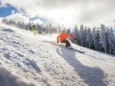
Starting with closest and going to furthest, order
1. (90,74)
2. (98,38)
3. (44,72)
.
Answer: (44,72) → (90,74) → (98,38)

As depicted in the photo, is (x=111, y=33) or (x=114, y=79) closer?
(x=114, y=79)

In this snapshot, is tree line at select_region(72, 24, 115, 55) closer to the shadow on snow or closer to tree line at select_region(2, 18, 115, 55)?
tree line at select_region(2, 18, 115, 55)

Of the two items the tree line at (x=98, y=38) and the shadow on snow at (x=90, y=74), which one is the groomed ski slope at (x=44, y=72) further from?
the tree line at (x=98, y=38)

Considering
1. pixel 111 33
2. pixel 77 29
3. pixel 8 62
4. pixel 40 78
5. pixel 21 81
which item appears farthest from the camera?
pixel 77 29

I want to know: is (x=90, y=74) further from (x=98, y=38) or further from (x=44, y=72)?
(x=98, y=38)

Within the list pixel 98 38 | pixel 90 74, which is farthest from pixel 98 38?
pixel 90 74

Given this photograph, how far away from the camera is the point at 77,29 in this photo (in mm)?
95625

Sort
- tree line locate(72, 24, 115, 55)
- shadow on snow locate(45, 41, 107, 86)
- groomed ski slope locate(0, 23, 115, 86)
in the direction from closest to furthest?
groomed ski slope locate(0, 23, 115, 86) → shadow on snow locate(45, 41, 107, 86) → tree line locate(72, 24, 115, 55)

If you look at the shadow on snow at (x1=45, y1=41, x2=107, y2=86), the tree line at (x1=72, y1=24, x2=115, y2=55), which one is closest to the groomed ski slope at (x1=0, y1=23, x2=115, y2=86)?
the shadow on snow at (x1=45, y1=41, x2=107, y2=86)

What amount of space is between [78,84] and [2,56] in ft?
12.8

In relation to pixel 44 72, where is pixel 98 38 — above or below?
below

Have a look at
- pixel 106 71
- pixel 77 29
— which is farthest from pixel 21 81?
pixel 77 29

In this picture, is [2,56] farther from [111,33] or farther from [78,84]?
[111,33]

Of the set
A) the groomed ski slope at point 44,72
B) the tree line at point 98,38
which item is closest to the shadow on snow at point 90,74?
the groomed ski slope at point 44,72
